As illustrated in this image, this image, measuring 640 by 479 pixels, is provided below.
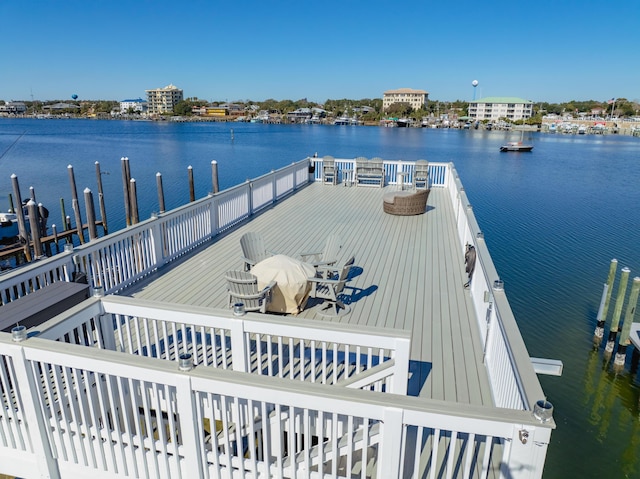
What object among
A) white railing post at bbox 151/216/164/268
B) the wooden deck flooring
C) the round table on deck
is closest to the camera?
the wooden deck flooring

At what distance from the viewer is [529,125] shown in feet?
352

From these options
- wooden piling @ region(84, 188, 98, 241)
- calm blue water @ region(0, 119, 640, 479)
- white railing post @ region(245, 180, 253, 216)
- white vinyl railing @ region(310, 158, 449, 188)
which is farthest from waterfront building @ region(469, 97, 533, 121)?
wooden piling @ region(84, 188, 98, 241)

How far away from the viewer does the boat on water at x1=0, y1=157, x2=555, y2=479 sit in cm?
226

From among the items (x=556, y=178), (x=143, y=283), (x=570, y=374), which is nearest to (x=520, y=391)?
(x=143, y=283)

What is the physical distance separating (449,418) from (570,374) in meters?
7.60

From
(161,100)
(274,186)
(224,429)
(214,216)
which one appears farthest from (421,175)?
(161,100)

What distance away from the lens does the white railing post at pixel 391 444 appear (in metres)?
2.13

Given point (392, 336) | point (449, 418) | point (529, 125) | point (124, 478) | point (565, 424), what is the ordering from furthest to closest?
point (529, 125), point (565, 424), point (392, 336), point (124, 478), point (449, 418)

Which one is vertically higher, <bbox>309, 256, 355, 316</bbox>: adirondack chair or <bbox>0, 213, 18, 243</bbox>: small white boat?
<bbox>309, 256, 355, 316</bbox>: adirondack chair

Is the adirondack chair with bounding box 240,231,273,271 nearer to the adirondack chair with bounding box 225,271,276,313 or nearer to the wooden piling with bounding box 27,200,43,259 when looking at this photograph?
the adirondack chair with bounding box 225,271,276,313

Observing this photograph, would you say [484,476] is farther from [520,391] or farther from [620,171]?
[620,171]

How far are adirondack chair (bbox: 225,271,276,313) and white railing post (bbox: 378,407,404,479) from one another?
2.75 metres

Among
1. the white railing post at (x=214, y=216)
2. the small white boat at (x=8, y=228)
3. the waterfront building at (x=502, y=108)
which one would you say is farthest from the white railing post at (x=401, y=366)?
Result: the waterfront building at (x=502, y=108)

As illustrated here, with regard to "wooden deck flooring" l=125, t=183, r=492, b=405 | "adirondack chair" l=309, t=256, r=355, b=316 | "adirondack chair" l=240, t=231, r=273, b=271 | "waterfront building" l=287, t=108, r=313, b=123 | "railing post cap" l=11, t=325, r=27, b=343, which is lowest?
"wooden deck flooring" l=125, t=183, r=492, b=405
